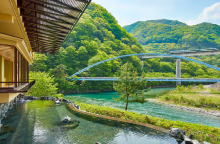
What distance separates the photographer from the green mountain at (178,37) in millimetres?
71981

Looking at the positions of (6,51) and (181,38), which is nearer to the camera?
(6,51)

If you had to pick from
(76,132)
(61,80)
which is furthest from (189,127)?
(61,80)

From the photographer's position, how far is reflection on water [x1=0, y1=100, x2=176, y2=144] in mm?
6332

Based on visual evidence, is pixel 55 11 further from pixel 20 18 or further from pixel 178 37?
pixel 178 37

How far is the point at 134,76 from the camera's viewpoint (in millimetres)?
12344

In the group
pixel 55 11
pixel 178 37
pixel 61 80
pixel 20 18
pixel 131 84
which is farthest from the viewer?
pixel 178 37

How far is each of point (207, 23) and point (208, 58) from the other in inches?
1493

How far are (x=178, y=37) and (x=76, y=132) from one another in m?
87.5

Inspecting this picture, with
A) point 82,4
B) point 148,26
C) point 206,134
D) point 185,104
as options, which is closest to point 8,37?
point 82,4

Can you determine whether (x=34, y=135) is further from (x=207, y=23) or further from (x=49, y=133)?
(x=207, y=23)

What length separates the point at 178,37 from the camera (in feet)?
275

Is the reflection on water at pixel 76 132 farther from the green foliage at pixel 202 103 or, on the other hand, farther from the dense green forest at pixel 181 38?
the dense green forest at pixel 181 38

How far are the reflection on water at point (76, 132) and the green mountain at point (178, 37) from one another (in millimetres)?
72438

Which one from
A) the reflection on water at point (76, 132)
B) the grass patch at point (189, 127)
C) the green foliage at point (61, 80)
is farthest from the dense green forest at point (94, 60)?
the reflection on water at point (76, 132)
